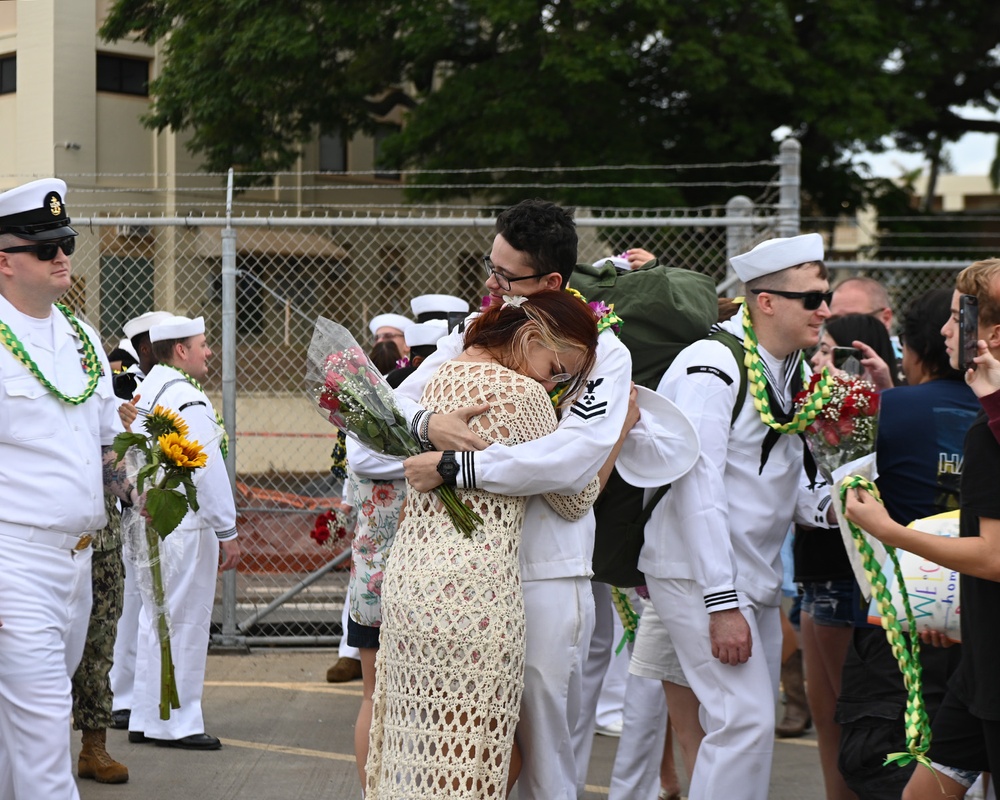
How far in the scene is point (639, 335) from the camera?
4656 millimetres

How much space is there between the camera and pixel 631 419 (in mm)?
4012

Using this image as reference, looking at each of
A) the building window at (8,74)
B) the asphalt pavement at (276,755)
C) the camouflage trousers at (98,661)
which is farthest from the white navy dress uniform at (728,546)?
the building window at (8,74)

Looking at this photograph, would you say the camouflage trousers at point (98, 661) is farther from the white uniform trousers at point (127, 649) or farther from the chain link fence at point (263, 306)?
the chain link fence at point (263, 306)

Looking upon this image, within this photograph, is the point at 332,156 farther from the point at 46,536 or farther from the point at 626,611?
the point at 46,536

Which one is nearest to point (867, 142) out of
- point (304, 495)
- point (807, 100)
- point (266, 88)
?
point (807, 100)

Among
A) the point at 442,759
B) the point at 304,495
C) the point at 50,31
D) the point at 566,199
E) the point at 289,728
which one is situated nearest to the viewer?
the point at 442,759

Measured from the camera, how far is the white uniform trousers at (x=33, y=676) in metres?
3.94

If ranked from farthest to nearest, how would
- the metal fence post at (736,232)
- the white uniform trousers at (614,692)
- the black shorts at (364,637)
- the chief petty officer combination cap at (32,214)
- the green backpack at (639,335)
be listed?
the metal fence post at (736,232) < the white uniform trousers at (614,692) < the black shorts at (364,637) < the green backpack at (639,335) < the chief petty officer combination cap at (32,214)

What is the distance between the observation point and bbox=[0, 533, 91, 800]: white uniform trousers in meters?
3.94

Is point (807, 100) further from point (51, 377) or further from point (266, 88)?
point (51, 377)

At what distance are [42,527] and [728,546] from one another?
219 centimetres

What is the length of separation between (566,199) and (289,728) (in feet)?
41.0

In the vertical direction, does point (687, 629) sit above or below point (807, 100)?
below

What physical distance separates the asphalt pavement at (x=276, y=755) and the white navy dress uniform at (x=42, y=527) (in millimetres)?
1547
